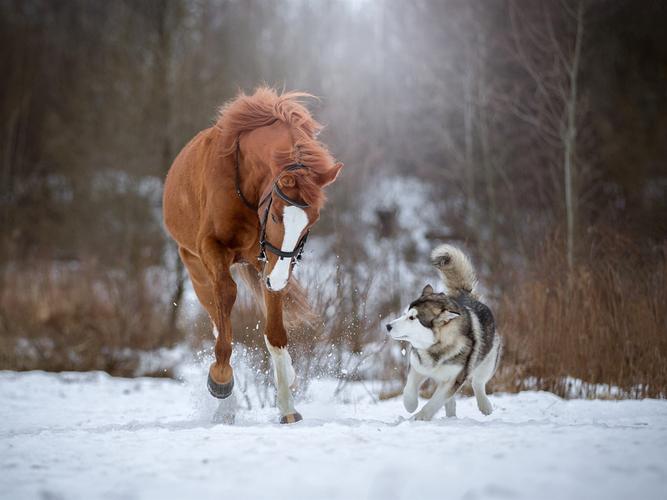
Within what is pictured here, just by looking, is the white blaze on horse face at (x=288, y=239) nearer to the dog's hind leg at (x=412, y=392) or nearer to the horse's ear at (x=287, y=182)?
the horse's ear at (x=287, y=182)

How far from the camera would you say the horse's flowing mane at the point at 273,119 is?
4398 mm

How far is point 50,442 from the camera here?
373 centimetres

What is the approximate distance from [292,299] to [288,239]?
1.48m

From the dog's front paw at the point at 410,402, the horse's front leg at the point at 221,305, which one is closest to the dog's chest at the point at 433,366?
the dog's front paw at the point at 410,402

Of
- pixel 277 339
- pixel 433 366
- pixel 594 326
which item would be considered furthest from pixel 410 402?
pixel 594 326

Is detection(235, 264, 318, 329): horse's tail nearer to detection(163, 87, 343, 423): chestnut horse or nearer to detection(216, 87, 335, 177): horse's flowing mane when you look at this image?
detection(163, 87, 343, 423): chestnut horse

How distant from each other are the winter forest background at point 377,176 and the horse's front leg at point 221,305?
1.33m

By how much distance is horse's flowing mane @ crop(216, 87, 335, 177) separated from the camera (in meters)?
4.40

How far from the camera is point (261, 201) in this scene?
4559 mm

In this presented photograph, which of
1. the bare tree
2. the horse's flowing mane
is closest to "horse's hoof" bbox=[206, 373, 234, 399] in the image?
the horse's flowing mane

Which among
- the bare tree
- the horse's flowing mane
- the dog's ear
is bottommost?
the dog's ear

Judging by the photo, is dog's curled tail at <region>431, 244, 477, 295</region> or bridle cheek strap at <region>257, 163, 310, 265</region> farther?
dog's curled tail at <region>431, 244, 477, 295</region>

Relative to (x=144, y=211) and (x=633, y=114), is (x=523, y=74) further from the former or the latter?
(x=144, y=211)

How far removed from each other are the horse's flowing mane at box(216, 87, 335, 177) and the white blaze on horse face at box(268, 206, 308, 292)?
448 mm
